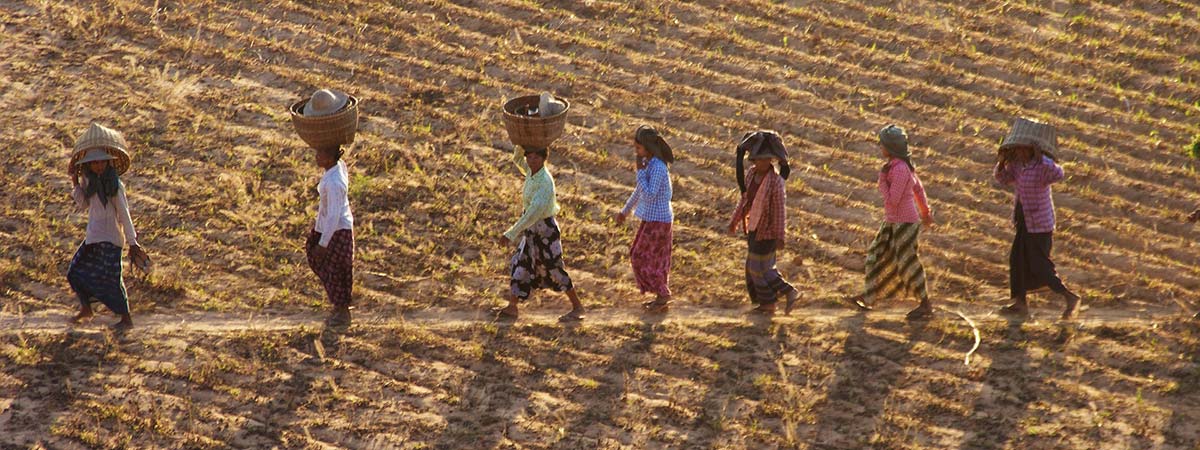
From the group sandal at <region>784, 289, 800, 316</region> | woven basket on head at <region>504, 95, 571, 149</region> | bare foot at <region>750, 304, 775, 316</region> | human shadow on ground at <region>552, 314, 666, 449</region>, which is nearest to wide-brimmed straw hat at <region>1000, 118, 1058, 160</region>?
sandal at <region>784, 289, 800, 316</region>

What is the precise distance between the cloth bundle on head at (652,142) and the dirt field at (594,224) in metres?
1.05

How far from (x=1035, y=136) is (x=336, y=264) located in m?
4.15

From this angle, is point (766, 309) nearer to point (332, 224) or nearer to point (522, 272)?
point (522, 272)

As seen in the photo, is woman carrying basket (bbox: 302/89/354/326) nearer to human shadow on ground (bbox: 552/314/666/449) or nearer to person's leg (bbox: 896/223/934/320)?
human shadow on ground (bbox: 552/314/666/449)

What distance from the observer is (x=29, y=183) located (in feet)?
34.7

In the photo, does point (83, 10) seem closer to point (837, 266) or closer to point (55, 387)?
point (55, 387)

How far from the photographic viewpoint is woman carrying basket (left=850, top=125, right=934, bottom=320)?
891cm

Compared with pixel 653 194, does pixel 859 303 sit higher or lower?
lower

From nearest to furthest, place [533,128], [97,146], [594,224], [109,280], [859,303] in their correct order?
[97,146]
[533,128]
[109,280]
[859,303]
[594,224]

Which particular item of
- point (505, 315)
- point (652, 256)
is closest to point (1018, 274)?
point (652, 256)

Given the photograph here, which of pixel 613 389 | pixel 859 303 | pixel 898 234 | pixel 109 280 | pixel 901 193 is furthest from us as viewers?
pixel 859 303

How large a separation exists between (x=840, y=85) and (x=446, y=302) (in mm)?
4251

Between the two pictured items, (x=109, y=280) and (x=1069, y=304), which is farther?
(x=1069, y=304)

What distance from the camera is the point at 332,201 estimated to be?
8773 millimetres
